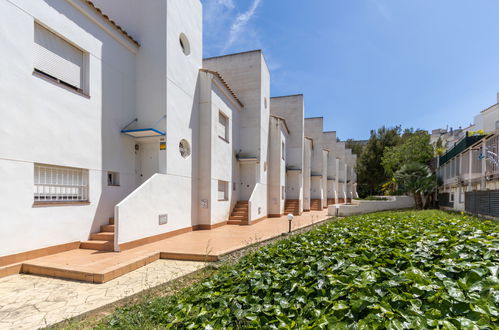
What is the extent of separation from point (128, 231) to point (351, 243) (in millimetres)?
6202

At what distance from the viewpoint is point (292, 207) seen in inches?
797

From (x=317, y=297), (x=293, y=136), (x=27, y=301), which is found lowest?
(x=27, y=301)

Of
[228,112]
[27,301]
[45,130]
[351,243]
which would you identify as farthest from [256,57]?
[27,301]

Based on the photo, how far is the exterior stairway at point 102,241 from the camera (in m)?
7.33

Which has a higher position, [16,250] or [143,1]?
[143,1]

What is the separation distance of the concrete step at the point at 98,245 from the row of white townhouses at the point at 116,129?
0.11 feet

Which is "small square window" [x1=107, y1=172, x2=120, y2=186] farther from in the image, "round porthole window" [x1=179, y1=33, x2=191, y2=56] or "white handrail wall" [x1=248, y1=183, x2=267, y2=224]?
"white handrail wall" [x1=248, y1=183, x2=267, y2=224]

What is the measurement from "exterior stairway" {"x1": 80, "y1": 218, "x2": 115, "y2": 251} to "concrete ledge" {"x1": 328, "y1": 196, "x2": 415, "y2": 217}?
49.4ft

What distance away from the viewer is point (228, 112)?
13891 millimetres

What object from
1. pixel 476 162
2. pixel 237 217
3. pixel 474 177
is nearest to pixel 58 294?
pixel 237 217

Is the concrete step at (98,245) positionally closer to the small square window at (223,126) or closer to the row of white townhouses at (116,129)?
the row of white townhouses at (116,129)

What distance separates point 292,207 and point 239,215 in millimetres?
7356

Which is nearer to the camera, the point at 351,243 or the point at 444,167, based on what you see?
the point at 351,243

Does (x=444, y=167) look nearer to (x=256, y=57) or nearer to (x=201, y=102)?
(x=256, y=57)
